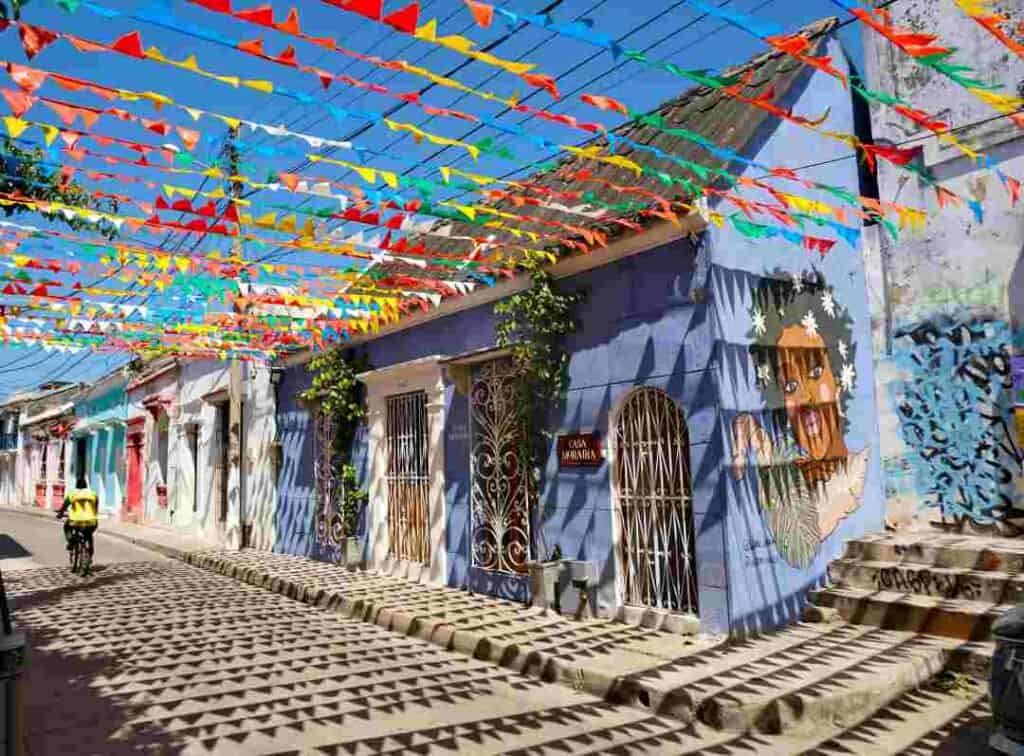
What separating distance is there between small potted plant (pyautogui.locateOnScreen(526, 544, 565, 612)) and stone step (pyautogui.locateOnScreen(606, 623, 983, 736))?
1888 millimetres

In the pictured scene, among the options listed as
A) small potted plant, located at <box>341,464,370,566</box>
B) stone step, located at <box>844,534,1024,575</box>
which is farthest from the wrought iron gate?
stone step, located at <box>844,534,1024,575</box>

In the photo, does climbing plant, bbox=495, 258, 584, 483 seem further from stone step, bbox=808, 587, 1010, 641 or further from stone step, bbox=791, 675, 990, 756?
stone step, bbox=791, 675, 990, 756

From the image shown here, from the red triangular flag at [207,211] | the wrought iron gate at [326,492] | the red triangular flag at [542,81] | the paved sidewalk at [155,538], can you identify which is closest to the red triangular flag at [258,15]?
the red triangular flag at [542,81]

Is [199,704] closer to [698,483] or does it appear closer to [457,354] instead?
[698,483]

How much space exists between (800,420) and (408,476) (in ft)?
17.8

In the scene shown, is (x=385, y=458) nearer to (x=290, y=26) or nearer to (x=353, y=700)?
(x=353, y=700)

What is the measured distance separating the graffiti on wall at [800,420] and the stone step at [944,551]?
1.23ft

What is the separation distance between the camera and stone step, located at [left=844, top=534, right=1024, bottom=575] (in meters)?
6.62

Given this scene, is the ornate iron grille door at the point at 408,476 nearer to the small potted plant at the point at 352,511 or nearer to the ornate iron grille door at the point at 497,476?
the small potted plant at the point at 352,511

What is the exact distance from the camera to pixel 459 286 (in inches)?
361

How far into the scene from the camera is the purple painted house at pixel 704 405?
6.72m

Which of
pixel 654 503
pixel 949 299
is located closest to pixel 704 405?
pixel 654 503

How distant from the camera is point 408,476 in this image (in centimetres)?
1067

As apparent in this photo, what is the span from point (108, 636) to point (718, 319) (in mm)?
6772
